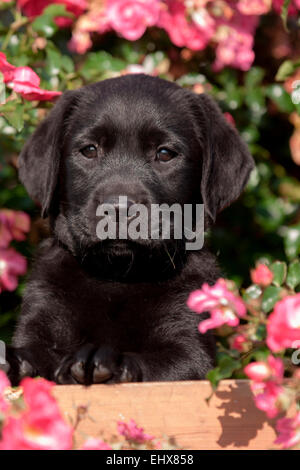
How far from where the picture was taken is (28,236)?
3.97 meters

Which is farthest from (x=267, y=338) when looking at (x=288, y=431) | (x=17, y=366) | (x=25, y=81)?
(x=25, y=81)

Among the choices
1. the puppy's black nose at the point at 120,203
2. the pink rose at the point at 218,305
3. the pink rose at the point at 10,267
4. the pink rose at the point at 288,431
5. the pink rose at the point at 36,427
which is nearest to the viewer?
the pink rose at the point at 36,427

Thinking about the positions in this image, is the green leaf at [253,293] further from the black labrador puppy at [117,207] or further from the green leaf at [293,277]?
the black labrador puppy at [117,207]

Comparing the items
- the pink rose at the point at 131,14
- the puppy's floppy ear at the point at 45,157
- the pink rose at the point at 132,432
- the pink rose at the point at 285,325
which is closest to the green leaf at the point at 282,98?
the pink rose at the point at 131,14

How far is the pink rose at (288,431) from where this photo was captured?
181cm

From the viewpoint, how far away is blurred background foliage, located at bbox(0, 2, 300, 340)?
3414 mm

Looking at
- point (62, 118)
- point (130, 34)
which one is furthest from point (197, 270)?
point (130, 34)

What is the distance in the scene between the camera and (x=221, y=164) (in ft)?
9.29

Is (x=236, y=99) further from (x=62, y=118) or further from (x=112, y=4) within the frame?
(x=62, y=118)

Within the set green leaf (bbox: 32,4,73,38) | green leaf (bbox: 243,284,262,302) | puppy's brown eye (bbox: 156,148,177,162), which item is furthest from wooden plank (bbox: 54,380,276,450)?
green leaf (bbox: 32,4,73,38)

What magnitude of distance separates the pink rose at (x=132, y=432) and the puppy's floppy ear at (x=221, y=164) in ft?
3.08

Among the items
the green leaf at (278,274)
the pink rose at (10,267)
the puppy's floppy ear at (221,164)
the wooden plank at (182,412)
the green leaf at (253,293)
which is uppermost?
the puppy's floppy ear at (221,164)

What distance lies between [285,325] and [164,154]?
1.08m

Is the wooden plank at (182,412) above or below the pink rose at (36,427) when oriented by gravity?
below
